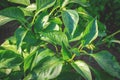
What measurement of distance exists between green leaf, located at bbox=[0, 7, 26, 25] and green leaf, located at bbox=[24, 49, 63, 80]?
188 mm

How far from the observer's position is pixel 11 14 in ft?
4.21

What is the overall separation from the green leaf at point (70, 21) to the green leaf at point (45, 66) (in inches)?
5.4

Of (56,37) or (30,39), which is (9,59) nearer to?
(30,39)

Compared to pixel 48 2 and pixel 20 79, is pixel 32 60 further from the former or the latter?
pixel 48 2

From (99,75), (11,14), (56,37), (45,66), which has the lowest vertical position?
(99,75)

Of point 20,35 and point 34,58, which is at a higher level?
point 20,35

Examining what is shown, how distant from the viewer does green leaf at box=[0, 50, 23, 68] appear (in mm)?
1293

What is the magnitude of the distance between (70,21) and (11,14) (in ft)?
0.88

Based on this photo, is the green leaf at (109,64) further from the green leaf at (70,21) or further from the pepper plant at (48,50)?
the green leaf at (70,21)

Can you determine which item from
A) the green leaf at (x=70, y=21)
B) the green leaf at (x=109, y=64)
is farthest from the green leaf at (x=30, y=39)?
the green leaf at (x=109, y=64)

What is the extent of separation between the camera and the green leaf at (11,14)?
4.15 ft

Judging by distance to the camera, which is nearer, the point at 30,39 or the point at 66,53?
the point at 66,53

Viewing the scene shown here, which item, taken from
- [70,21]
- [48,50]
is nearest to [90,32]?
[70,21]

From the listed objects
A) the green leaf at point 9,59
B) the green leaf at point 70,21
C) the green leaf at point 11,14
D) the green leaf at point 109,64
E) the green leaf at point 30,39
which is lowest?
the green leaf at point 109,64
